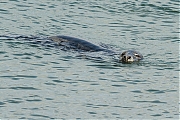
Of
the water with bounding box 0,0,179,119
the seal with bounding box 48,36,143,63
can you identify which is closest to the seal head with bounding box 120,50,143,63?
the seal with bounding box 48,36,143,63

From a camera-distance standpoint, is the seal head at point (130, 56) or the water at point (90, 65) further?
the seal head at point (130, 56)

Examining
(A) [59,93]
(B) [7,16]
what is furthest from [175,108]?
(B) [7,16]

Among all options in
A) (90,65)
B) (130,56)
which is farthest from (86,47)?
(90,65)

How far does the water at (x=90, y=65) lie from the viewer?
57.6ft

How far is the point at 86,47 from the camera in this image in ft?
75.9

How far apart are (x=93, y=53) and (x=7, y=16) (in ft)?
19.5

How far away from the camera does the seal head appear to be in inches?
866

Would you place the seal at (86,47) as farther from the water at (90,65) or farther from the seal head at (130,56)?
the water at (90,65)

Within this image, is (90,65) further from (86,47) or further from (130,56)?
(86,47)

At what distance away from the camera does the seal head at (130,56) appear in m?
22.0

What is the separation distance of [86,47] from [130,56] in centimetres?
166

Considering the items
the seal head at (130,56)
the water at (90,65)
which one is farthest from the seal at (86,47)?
the water at (90,65)

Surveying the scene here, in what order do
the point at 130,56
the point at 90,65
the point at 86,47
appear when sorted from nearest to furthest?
1. the point at 90,65
2. the point at 130,56
3. the point at 86,47

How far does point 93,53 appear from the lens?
2270cm
